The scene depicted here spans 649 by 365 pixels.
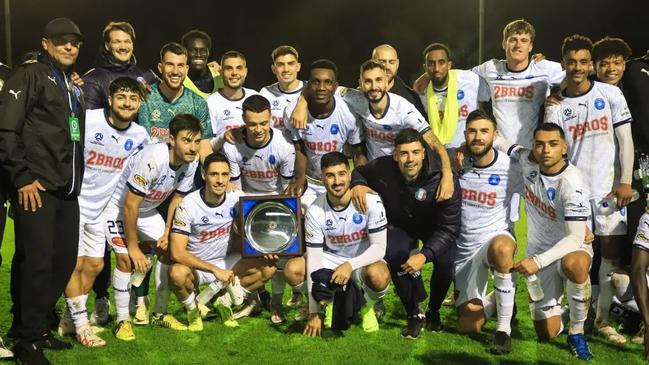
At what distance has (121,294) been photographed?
488 centimetres

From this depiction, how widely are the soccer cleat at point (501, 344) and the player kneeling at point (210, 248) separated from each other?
1520mm

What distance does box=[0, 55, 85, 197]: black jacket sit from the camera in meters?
3.89

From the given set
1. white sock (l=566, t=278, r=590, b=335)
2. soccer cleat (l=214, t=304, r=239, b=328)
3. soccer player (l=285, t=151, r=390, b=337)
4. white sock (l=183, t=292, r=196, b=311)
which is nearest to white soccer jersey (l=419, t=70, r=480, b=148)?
soccer player (l=285, t=151, r=390, b=337)

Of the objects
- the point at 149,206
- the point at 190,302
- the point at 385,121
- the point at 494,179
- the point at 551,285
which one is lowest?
the point at 190,302

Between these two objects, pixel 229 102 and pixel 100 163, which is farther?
pixel 229 102

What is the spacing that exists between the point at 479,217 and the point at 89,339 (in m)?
2.49

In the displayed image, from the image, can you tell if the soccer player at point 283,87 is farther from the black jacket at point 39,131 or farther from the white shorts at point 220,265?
the black jacket at point 39,131

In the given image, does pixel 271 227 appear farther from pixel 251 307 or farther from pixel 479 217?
pixel 479 217

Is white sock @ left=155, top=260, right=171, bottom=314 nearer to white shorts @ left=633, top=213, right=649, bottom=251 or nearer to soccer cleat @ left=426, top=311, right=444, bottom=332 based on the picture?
soccer cleat @ left=426, top=311, right=444, bottom=332

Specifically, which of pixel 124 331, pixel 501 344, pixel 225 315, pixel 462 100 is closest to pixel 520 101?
pixel 462 100

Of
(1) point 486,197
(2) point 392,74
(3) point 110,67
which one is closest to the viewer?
(1) point 486,197

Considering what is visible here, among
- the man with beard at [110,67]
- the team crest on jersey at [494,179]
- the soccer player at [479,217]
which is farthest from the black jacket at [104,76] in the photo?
the team crest on jersey at [494,179]

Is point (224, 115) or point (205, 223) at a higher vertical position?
point (224, 115)

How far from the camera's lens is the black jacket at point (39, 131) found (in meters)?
3.89
